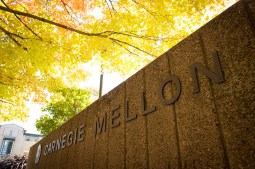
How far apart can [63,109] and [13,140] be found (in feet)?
70.9

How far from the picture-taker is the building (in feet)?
95.5

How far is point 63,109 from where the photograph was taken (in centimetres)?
1453

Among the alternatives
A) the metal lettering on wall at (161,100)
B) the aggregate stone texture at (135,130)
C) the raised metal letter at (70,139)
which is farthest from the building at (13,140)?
the aggregate stone texture at (135,130)

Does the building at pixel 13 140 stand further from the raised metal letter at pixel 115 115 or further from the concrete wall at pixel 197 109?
the concrete wall at pixel 197 109

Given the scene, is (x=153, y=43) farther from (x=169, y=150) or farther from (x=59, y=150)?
(x=169, y=150)

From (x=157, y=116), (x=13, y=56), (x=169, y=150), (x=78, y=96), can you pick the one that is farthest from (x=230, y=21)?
(x=78, y=96)

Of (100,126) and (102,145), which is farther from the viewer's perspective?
(100,126)

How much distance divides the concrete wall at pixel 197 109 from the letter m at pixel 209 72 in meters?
0.02

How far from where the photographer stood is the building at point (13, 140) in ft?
95.5

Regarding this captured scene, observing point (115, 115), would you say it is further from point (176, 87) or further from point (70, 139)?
point (70, 139)

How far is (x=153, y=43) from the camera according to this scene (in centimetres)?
546

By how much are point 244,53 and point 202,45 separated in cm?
40

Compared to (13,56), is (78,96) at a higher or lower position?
higher

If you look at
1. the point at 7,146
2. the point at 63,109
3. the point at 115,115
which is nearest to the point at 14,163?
the point at 63,109
